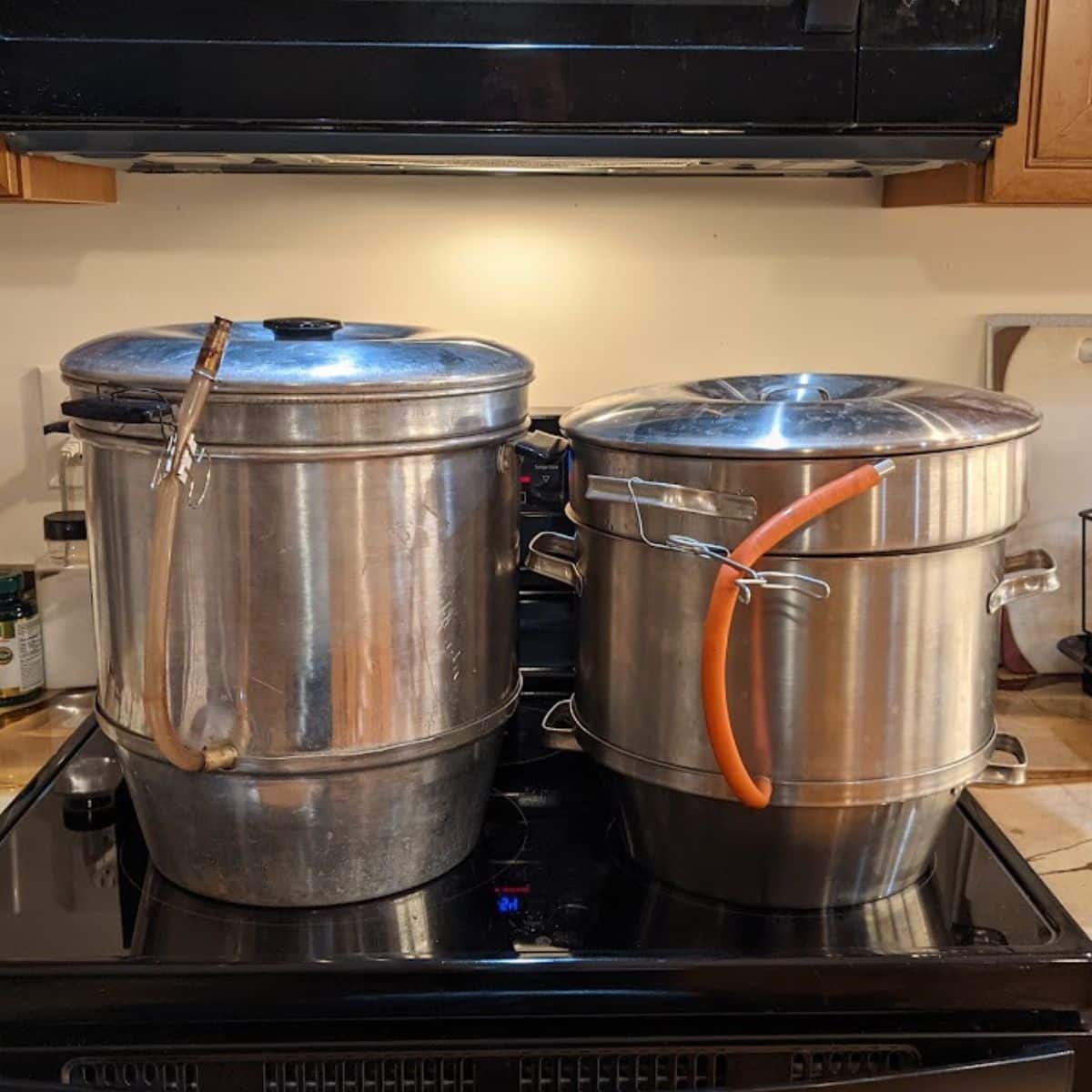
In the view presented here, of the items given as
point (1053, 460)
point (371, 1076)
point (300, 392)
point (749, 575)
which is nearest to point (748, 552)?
point (749, 575)

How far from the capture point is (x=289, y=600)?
0.76m

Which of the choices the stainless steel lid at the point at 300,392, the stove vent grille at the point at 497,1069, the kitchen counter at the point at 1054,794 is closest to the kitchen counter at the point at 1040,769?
the kitchen counter at the point at 1054,794

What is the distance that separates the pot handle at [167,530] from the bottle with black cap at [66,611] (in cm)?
56

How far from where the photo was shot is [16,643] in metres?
1.24

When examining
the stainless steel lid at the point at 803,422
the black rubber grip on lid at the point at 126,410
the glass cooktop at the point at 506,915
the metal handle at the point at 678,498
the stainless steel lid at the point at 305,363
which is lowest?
the glass cooktop at the point at 506,915

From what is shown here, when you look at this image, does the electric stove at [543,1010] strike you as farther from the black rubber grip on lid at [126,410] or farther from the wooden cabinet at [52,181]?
the wooden cabinet at [52,181]

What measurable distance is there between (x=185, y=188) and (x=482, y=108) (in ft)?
1.49

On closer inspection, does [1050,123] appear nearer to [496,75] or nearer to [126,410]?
[496,75]

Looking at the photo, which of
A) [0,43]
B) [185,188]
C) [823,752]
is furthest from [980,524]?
[185,188]

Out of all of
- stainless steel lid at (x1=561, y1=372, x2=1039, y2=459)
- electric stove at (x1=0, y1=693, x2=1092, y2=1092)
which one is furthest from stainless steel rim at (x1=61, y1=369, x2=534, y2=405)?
electric stove at (x1=0, y1=693, x2=1092, y2=1092)

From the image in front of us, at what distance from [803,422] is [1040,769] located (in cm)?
54

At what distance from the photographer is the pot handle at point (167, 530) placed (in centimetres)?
70

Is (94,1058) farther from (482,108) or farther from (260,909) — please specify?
(482,108)

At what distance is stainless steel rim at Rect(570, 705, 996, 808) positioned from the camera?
0.78 meters
